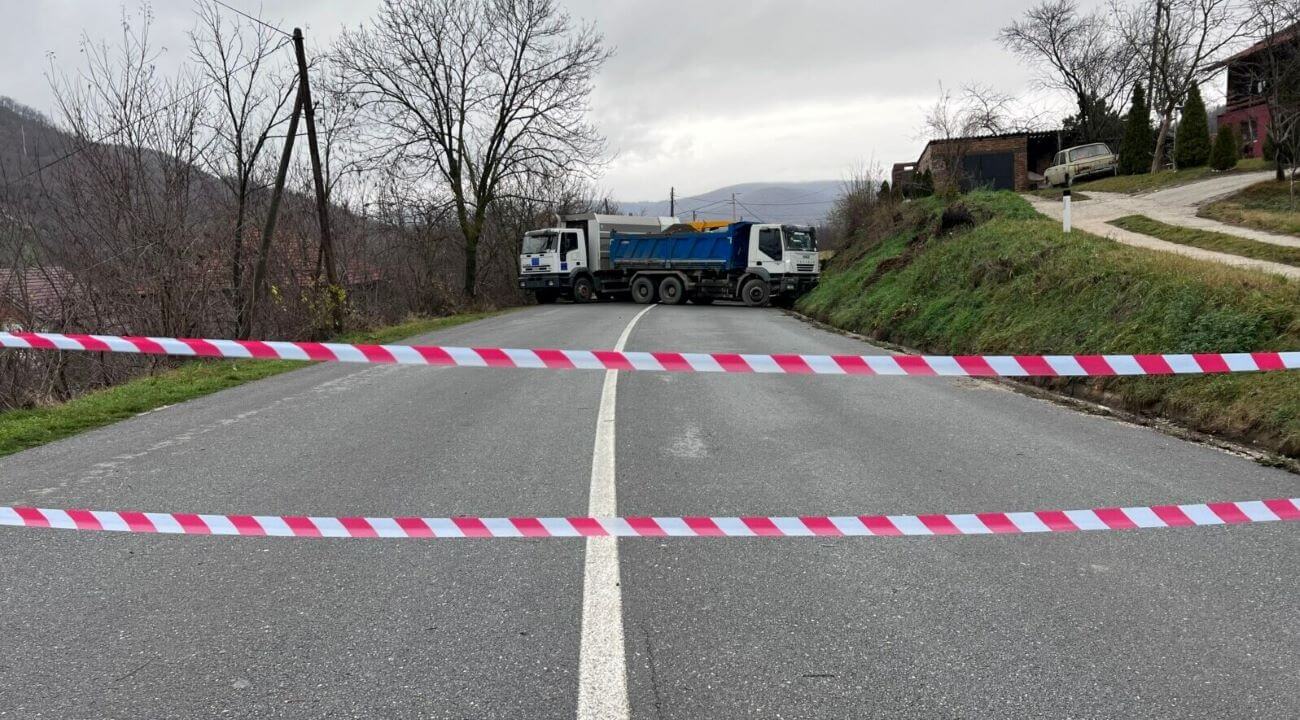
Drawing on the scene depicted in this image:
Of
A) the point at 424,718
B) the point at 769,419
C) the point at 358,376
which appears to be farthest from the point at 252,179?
the point at 424,718

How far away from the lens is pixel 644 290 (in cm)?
3114

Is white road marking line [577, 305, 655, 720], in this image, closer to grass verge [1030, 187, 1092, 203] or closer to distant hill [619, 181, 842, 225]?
grass verge [1030, 187, 1092, 203]

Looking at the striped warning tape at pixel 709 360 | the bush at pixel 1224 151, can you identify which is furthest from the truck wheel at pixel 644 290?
the striped warning tape at pixel 709 360

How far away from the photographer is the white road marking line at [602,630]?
8.03 ft

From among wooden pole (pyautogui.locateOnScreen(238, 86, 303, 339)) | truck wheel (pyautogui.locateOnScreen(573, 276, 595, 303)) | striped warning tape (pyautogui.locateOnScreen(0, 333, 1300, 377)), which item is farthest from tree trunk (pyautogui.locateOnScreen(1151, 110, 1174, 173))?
striped warning tape (pyautogui.locateOnScreen(0, 333, 1300, 377))

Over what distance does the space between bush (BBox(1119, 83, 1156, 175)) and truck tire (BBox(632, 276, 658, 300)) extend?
20.5m

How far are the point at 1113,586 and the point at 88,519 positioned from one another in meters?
4.94

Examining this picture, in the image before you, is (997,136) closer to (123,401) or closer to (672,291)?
(672,291)

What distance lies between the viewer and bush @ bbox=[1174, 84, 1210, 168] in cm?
2753

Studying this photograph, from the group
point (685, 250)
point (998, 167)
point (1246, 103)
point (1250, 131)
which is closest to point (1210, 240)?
point (685, 250)

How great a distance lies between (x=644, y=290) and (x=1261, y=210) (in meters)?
19.7

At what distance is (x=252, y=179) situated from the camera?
20.2 m

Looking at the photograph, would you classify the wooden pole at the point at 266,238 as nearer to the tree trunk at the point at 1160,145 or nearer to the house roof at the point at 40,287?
the house roof at the point at 40,287

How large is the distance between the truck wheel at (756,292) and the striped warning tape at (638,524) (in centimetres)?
2372
